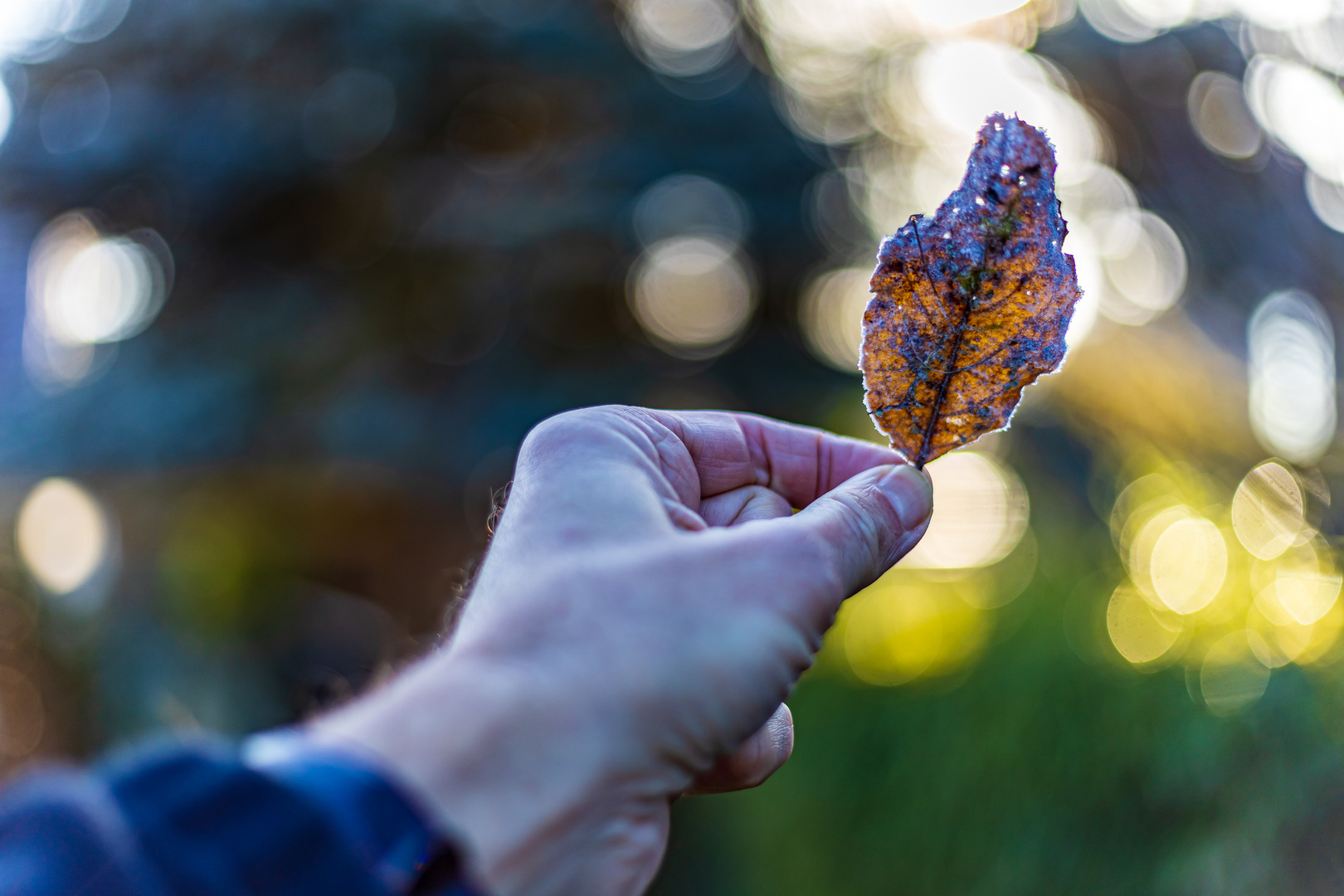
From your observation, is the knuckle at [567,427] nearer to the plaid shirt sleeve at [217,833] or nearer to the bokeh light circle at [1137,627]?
the plaid shirt sleeve at [217,833]

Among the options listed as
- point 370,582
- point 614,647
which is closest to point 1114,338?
point 614,647

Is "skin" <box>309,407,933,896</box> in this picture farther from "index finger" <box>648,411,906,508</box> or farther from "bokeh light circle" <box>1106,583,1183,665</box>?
"bokeh light circle" <box>1106,583,1183,665</box>

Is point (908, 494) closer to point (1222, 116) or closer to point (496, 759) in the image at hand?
point (496, 759)

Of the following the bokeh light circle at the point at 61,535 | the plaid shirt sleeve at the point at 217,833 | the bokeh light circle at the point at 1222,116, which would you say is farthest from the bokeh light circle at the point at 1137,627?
the bokeh light circle at the point at 61,535

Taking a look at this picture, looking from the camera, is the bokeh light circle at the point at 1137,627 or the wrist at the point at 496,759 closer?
the wrist at the point at 496,759

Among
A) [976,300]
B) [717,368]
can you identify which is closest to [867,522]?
[976,300]

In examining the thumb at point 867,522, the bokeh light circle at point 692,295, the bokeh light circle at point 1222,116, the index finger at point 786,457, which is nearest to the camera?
the thumb at point 867,522

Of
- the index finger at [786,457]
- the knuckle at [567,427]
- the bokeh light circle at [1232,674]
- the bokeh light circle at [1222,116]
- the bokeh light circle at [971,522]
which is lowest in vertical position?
the bokeh light circle at [971,522]
